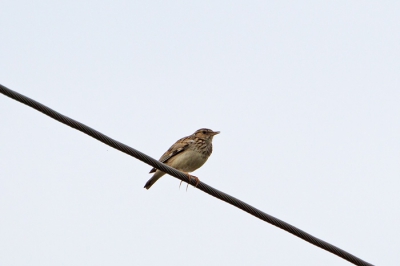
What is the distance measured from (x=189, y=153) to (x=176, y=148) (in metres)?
0.48

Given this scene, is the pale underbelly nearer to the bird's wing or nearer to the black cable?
the bird's wing

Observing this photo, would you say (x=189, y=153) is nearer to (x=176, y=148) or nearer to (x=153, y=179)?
(x=176, y=148)

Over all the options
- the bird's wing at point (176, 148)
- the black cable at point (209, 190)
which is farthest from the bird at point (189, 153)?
the black cable at point (209, 190)

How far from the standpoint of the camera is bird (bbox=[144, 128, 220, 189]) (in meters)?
12.8

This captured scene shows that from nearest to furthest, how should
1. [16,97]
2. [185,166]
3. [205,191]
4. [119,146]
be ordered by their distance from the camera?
1. [16,97]
2. [119,146]
3. [205,191]
4. [185,166]

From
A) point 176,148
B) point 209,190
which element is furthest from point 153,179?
point 209,190

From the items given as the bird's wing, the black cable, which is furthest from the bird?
the black cable

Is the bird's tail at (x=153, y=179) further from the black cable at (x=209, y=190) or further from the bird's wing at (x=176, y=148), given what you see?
the black cable at (x=209, y=190)

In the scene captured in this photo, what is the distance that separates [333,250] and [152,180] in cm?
619

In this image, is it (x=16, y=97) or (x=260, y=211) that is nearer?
(x=16, y=97)

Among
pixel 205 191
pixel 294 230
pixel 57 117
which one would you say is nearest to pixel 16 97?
pixel 57 117

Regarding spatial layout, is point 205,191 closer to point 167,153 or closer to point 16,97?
point 16,97

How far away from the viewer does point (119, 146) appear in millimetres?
7445

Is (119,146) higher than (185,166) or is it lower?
lower
